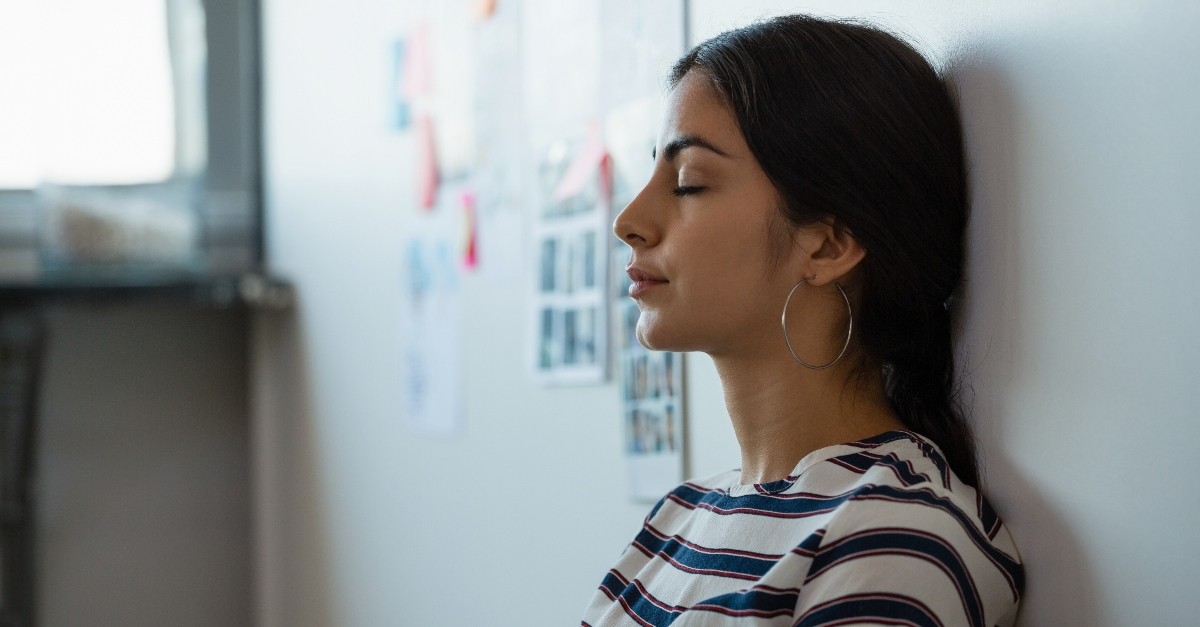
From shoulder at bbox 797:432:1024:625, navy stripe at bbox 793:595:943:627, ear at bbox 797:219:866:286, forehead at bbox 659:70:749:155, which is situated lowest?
navy stripe at bbox 793:595:943:627

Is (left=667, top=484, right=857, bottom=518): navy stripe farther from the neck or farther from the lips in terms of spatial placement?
the lips

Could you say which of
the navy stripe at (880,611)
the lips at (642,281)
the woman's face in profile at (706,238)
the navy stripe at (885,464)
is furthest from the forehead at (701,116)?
the navy stripe at (880,611)

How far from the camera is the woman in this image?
836mm

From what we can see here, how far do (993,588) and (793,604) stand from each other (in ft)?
0.46

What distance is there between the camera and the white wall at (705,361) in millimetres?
705

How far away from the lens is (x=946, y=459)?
34.7 inches

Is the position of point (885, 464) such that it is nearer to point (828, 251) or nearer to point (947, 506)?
point (947, 506)

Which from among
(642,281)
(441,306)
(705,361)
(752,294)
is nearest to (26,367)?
(441,306)

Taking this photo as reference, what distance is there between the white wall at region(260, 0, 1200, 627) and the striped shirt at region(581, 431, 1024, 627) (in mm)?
64

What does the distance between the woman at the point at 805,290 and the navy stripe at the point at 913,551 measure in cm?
2

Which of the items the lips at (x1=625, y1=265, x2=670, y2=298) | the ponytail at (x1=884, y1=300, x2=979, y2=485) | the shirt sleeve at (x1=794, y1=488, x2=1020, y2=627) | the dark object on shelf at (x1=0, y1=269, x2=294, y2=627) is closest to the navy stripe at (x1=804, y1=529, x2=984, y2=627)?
the shirt sleeve at (x1=794, y1=488, x2=1020, y2=627)

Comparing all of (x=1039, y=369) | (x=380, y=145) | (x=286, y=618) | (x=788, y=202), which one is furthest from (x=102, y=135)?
(x=1039, y=369)

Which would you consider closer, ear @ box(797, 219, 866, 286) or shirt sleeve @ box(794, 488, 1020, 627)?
shirt sleeve @ box(794, 488, 1020, 627)

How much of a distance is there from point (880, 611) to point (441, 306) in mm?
1374
